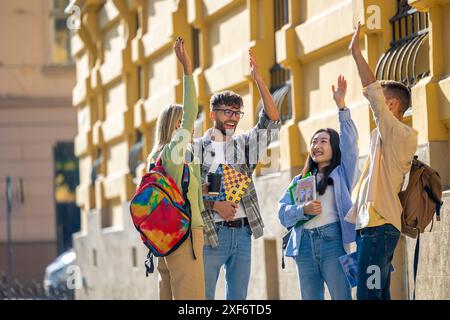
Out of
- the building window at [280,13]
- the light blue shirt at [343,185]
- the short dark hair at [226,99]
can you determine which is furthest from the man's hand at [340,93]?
the building window at [280,13]

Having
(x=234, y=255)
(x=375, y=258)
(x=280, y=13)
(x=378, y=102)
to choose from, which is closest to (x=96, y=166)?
(x=280, y=13)

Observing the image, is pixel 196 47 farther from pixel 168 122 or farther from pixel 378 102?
pixel 378 102

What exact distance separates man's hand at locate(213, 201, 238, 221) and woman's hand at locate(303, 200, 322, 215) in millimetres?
648

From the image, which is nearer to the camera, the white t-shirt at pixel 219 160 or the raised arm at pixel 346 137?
the raised arm at pixel 346 137

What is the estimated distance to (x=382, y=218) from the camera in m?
8.95

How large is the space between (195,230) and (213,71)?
955 cm

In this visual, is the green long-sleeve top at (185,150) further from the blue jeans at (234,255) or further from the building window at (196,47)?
the building window at (196,47)

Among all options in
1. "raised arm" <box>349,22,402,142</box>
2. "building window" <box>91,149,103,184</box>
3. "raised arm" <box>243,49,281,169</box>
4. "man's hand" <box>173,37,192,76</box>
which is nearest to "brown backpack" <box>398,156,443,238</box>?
"raised arm" <box>349,22,402,142</box>

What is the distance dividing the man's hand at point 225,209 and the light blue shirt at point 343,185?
1.31 ft

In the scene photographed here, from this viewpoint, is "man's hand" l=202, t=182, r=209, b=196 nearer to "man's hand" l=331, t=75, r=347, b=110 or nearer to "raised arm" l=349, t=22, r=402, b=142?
"man's hand" l=331, t=75, r=347, b=110

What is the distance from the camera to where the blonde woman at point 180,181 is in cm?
946

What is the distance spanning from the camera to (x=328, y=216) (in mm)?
9781

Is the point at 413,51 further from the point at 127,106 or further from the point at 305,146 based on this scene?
the point at 127,106

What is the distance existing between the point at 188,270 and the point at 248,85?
8244 mm
